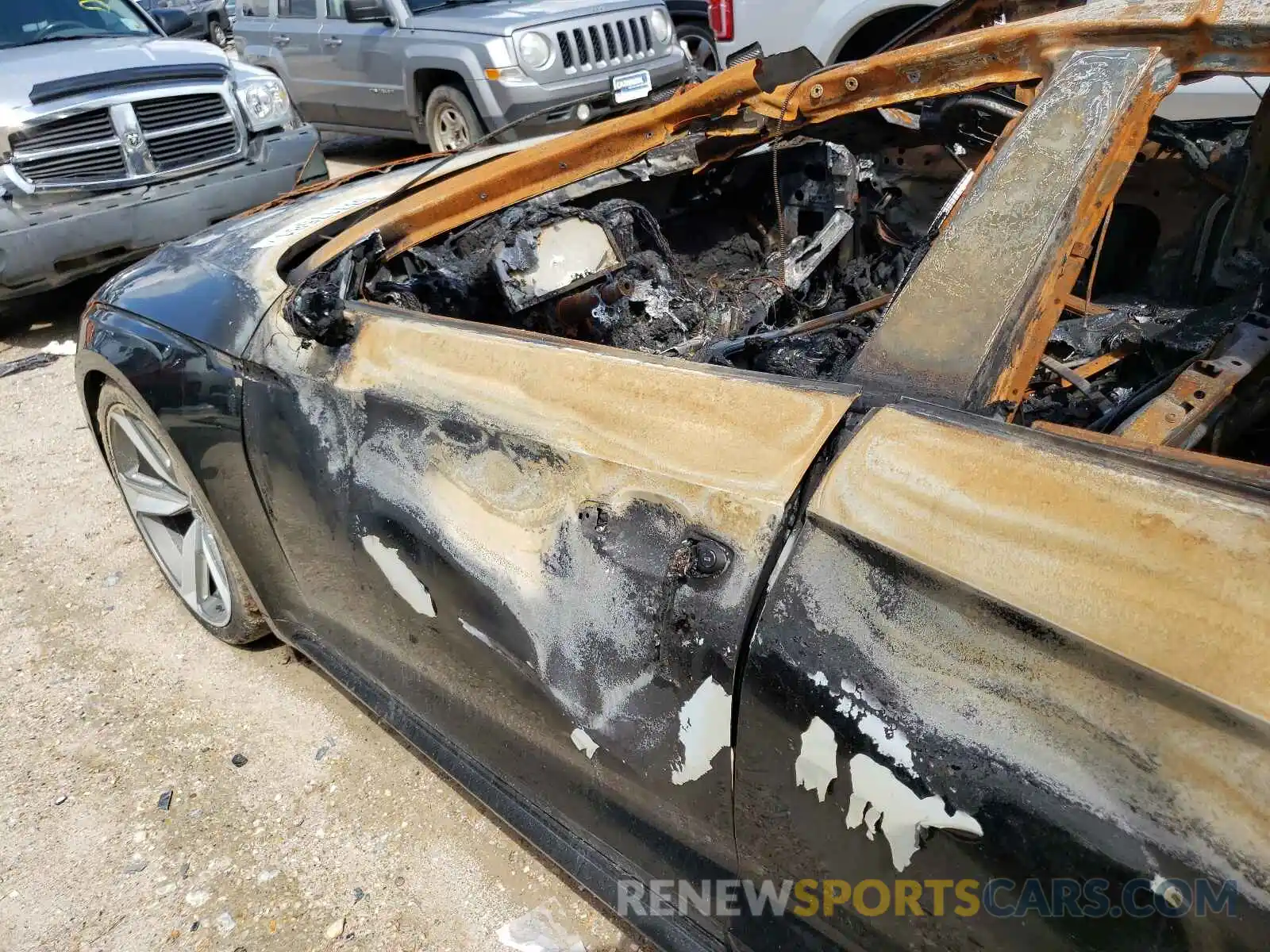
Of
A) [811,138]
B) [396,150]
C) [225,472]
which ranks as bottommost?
[396,150]

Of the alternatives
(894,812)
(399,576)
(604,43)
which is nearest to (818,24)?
(604,43)

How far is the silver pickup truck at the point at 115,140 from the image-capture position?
14.8ft

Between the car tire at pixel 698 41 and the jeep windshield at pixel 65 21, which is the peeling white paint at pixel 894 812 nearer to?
the jeep windshield at pixel 65 21

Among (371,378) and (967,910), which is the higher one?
(371,378)

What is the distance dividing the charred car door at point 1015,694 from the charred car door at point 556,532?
9 centimetres

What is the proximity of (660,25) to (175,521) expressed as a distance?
590cm

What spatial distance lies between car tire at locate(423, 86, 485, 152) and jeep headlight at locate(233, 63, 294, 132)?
4.21ft

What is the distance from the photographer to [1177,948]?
0.83 m

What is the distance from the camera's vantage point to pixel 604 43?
21.5 ft

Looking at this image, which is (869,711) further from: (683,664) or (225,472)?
(225,472)

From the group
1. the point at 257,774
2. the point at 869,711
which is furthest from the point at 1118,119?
the point at 257,774

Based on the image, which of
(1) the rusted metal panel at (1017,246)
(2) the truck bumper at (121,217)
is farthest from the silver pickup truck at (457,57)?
(1) the rusted metal panel at (1017,246)

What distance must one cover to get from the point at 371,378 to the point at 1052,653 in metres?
1.24

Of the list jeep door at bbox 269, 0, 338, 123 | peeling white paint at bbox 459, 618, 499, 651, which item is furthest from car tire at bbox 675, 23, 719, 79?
peeling white paint at bbox 459, 618, 499, 651
